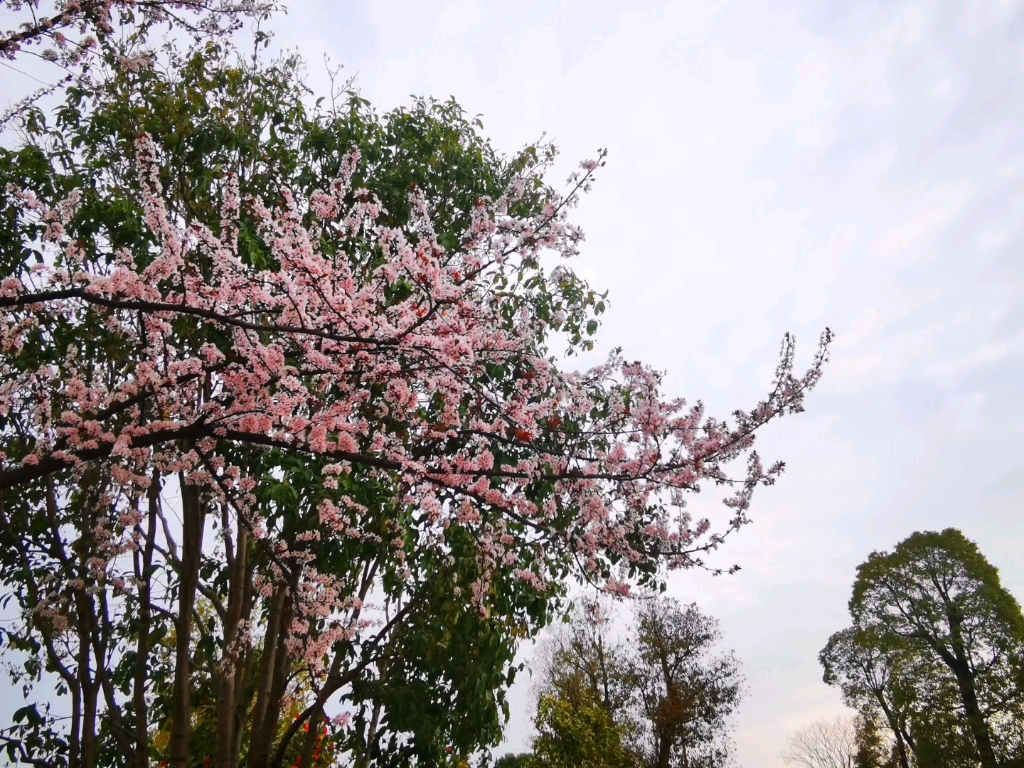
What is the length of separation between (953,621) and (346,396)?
2240 centimetres

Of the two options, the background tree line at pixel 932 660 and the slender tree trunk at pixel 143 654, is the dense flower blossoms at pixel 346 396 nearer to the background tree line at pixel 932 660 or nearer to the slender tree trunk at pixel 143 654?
the slender tree trunk at pixel 143 654

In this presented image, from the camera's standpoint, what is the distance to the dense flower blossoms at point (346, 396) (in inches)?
148

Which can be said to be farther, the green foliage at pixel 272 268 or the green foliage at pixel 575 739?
the green foliage at pixel 575 739

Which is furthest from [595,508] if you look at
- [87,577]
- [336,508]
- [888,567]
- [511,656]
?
[888,567]

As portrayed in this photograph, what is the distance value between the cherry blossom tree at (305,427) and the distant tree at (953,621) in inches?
669

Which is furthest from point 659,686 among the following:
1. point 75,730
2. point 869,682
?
point 75,730

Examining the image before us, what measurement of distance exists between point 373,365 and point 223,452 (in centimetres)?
214

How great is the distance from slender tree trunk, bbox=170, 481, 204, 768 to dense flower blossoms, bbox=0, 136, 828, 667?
0.34m

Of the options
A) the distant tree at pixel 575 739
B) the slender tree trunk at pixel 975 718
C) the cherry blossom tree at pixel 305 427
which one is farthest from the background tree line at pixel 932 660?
the cherry blossom tree at pixel 305 427

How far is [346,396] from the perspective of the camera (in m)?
4.99

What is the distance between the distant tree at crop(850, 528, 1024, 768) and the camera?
1880cm

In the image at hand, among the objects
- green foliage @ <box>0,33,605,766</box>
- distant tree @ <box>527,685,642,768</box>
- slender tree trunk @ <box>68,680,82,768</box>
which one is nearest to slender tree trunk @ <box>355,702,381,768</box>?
green foliage @ <box>0,33,605,766</box>

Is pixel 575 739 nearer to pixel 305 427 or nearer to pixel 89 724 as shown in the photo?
pixel 89 724

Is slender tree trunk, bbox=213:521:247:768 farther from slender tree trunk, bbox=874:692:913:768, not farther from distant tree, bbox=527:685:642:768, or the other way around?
slender tree trunk, bbox=874:692:913:768
